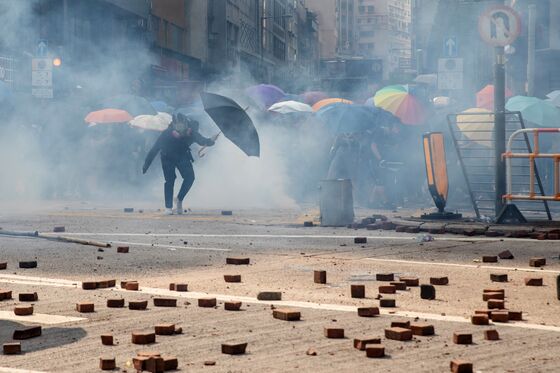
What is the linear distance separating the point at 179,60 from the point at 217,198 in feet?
106

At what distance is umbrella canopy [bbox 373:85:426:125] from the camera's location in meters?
24.8

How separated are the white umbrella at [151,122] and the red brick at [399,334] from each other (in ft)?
60.2

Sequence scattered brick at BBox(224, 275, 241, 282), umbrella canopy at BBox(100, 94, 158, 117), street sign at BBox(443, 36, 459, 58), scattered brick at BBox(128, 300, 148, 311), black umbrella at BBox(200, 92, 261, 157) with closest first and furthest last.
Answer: scattered brick at BBox(128, 300, 148, 311) → scattered brick at BBox(224, 275, 241, 282) → black umbrella at BBox(200, 92, 261, 157) → street sign at BBox(443, 36, 459, 58) → umbrella canopy at BBox(100, 94, 158, 117)

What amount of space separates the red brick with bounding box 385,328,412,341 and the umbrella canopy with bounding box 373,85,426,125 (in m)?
18.5

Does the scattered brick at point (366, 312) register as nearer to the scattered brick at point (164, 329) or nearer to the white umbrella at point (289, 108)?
the scattered brick at point (164, 329)

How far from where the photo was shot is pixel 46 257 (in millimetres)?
11500

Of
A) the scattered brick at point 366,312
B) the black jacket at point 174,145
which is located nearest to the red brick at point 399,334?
the scattered brick at point 366,312

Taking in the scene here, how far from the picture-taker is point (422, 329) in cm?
656

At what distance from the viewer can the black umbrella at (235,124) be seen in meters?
19.5

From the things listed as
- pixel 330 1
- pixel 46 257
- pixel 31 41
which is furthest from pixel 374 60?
pixel 330 1

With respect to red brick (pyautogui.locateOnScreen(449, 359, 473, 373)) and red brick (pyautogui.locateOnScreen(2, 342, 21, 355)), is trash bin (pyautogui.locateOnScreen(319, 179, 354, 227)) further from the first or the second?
red brick (pyautogui.locateOnScreen(449, 359, 473, 373))

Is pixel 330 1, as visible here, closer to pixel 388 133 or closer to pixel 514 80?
pixel 514 80

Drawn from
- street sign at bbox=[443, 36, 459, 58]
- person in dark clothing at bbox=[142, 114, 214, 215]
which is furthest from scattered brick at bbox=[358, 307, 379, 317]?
street sign at bbox=[443, 36, 459, 58]

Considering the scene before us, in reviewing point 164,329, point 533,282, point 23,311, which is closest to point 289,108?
point 533,282
